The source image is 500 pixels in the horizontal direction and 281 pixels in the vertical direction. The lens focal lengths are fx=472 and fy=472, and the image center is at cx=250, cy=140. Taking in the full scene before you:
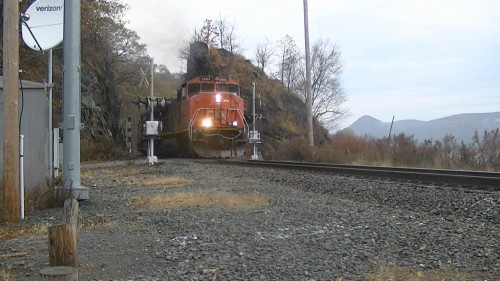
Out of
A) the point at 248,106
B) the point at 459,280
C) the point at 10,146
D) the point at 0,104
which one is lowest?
the point at 459,280

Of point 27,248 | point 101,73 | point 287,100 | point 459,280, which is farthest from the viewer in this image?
point 287,100

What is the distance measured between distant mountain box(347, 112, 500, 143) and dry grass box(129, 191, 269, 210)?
37.5ft

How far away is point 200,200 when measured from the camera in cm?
791

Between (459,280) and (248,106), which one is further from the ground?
(248,106)

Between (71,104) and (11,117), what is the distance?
161cm

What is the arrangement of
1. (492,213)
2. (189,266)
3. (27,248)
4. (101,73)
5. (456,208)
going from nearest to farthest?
(189,266)
(27,248)
(492,213)
(456,208)
(101,73)

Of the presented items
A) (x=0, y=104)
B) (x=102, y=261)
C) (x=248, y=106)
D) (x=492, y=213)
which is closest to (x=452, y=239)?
(x=492, y=213)

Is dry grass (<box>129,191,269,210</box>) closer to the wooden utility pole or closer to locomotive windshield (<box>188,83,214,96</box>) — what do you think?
the wooden utility pole

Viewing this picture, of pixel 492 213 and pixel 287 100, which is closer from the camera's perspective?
pixel 492 213

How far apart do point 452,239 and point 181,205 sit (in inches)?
160

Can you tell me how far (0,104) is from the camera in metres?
7.30

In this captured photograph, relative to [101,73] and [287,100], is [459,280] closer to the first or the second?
[101,73]

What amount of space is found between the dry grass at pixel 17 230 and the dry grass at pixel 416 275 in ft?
13.2

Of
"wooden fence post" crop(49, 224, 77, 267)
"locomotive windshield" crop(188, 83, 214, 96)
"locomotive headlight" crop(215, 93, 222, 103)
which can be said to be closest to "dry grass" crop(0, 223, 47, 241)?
"wooden fence post" crop(49, 224, 77, 267)
